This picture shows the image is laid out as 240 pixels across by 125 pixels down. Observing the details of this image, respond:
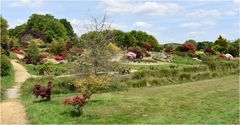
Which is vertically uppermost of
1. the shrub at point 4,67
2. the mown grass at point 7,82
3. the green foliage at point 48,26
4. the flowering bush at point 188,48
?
the green foliage at point 48,26

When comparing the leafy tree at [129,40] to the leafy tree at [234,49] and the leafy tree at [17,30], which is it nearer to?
the leafy tree at [234,49]

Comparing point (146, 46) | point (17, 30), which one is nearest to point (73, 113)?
point (146, 46)

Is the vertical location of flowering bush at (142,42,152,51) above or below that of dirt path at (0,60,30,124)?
above

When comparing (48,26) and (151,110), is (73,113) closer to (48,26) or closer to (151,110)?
(151,110)

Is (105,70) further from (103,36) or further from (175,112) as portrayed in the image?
(175,112)

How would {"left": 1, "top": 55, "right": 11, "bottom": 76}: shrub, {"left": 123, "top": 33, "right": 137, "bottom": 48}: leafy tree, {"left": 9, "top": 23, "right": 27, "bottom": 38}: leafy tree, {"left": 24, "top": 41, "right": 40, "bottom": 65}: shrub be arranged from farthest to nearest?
{"left": 9, "top": 23, "right": 27, "bottom": 38}: leafy tree
{"left": 123, "top": 33, "right": 137, "bottom": 48}: leafy tree
{"left": 24, "top": 41, "right": 40, "bottom": 65}: shrub
{"left": 1, "top": 55, "right": 11, "bottom": 76}: shrub

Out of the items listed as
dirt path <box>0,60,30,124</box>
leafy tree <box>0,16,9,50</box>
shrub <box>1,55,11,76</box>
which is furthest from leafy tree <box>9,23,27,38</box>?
dirt path <box>0,60,30,124</box>

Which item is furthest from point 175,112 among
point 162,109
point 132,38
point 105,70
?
point 132,38

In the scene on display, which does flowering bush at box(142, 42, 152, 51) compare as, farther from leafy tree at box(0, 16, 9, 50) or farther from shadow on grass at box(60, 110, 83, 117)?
shadow on grass at box(60, 110, 83, 117)

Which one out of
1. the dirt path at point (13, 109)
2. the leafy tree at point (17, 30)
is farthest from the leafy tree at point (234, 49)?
the leafy tree at point (17, 30)

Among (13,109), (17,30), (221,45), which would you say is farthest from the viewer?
(17,30)

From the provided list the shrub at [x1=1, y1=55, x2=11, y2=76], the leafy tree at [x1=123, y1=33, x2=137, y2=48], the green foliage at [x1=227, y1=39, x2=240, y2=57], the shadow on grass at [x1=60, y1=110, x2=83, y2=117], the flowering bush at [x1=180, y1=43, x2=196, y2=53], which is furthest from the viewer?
the leafy tree at [x1=123, y1=33, x2=137, y2=48]

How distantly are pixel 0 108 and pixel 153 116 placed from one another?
721 cm

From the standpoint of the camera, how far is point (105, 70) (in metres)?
24.6
